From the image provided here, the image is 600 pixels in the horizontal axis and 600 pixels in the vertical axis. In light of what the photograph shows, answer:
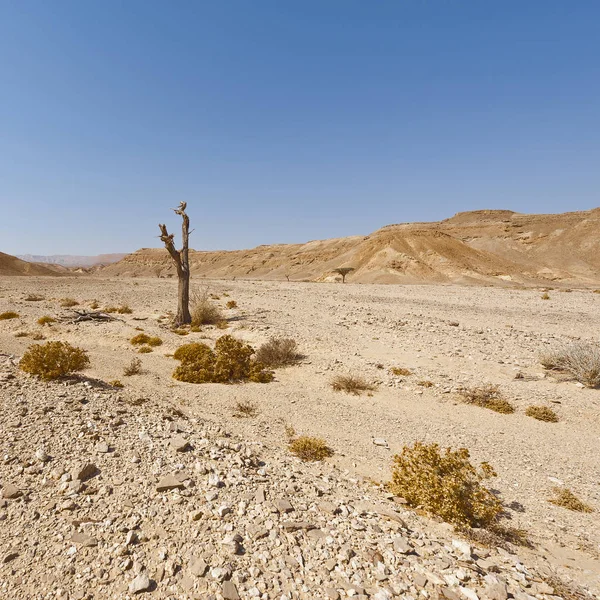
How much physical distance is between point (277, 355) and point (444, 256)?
54030 mm

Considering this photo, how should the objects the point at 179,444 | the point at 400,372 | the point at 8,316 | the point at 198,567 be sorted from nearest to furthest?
1. the point at 198,567
2. the point at 179,444
3. the point at 400,372
4. the point at 8,316

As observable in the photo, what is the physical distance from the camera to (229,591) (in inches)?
119

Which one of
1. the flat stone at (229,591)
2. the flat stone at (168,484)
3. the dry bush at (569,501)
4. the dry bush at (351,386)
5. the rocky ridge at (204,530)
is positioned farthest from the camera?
the dry bush at (351,386)

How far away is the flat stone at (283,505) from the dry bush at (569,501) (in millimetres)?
3834

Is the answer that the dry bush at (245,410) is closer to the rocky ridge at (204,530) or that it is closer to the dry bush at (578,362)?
the rocky ridge at (204,530)

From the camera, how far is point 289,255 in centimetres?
9844

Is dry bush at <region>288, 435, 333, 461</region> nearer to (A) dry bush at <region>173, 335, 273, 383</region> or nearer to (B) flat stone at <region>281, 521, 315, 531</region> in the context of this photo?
(B) flat stone at <region>281, 521, 315, 531</region>

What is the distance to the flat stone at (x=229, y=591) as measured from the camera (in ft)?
9.79

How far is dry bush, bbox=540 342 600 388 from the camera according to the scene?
30.6 feet

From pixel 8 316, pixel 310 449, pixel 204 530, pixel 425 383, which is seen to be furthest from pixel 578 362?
pixel 8 316

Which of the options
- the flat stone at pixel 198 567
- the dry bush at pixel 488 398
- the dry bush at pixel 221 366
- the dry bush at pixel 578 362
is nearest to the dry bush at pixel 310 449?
the flat stone at pixel 198 567

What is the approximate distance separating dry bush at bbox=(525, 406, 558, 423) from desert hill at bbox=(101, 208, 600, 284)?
44715mm

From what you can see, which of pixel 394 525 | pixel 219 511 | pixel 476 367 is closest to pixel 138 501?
pixel 219 511

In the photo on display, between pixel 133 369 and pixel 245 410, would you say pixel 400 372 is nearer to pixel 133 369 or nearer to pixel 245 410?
pixel 245 410
